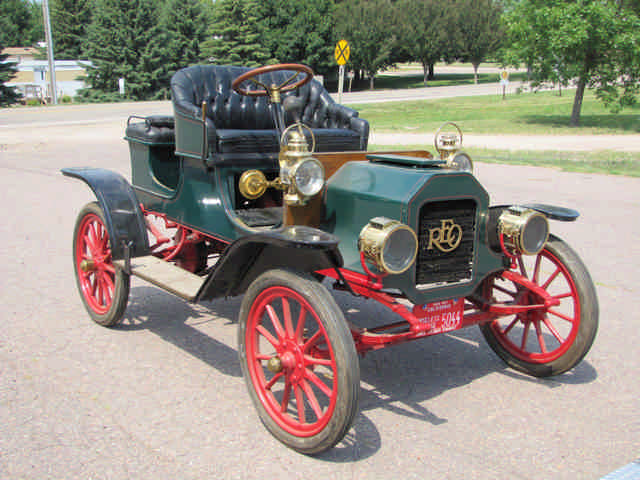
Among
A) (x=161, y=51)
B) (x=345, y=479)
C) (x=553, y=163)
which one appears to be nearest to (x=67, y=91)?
(x=161, y=51)

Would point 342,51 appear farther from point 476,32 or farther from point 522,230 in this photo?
point 476,32

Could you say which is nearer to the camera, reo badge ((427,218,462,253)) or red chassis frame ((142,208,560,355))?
red chassis frame ((142,208,560,355))

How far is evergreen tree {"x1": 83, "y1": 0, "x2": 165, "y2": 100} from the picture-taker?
129 ft

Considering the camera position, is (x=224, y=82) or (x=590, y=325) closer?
(x=590, y=325)

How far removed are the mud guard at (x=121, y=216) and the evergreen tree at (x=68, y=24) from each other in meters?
58.8

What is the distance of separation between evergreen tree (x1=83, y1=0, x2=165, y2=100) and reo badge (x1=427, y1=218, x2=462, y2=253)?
127 ft

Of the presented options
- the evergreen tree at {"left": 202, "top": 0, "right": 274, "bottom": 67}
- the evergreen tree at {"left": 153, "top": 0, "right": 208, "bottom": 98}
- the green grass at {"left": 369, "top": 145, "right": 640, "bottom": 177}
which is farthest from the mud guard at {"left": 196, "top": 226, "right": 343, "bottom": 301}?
the evergreen tree at {"left": 202, "top": 0, "right": 274, "bottom": 67}

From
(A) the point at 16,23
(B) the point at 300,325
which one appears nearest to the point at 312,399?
(B) the point at 300,325

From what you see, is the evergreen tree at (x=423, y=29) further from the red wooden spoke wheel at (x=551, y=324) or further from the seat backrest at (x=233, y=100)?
the red wooden spoke wheel at (x=551, y=324)

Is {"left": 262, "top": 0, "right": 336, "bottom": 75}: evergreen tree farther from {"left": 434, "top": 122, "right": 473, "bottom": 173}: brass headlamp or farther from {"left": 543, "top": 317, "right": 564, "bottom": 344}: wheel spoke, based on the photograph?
{"left": 543, "top": 317, "right": 564, "bottom": 344}: wheel spoke

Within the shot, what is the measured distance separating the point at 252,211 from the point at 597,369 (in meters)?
2.35

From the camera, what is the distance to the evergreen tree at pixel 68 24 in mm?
57031

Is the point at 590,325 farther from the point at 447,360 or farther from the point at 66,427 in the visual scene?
the point at 66,427

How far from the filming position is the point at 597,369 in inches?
147
